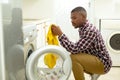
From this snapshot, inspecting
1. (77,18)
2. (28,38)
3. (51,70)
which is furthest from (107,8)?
(28,38)

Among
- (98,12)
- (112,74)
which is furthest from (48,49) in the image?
(98,12)

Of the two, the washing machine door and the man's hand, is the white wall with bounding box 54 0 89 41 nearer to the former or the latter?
the washing machine door

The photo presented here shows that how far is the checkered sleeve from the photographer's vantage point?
223 centimetres

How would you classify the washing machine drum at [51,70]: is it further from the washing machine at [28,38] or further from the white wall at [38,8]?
the white wall at [38,8]

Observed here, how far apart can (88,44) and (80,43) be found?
0.08 m

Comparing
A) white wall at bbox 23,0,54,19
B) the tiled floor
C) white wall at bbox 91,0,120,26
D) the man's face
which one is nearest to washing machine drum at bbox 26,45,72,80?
the man's face

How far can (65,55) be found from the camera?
2.15m

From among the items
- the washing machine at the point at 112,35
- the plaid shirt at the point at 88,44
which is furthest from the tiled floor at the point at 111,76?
the plaid shirt at the point at 88,44

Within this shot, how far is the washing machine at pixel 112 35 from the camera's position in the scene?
3.79m

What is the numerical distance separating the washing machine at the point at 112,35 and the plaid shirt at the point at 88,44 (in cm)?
154

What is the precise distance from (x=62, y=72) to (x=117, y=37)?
73.4 inches

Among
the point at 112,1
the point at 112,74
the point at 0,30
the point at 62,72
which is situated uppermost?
the point at 112,1

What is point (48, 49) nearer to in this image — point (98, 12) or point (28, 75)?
point (28, 75)

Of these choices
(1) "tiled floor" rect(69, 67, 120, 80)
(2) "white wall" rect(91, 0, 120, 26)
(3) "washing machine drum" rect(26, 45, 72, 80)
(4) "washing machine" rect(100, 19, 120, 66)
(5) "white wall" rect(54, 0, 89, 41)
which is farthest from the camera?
(2) "white wall" rect(91, 0, 120, 26)
